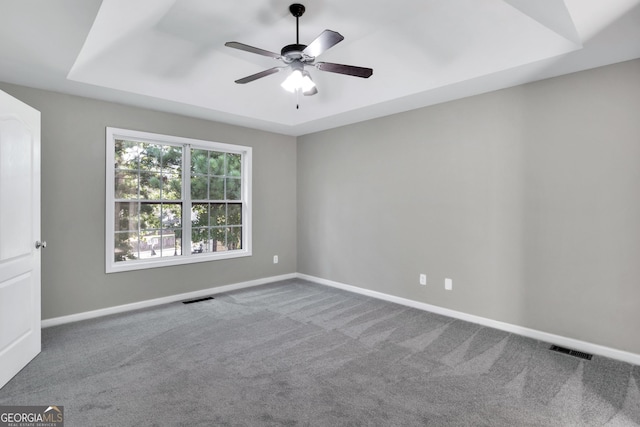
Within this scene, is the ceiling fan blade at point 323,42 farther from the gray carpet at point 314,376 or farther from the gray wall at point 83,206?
the gray wall at point 83,206

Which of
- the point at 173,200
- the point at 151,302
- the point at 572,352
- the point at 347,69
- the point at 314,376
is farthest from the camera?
the point at 173,200

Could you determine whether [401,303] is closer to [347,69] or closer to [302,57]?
[347,69]

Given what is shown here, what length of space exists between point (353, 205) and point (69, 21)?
3604 mm

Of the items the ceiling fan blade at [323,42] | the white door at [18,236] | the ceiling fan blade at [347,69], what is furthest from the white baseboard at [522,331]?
the white door at [18,236]

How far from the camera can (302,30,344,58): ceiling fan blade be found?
83.9 inches

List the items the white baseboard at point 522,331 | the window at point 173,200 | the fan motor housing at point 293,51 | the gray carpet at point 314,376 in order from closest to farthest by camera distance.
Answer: the gray carpet at point 314,376 → the fan motor housing at point 293,51 → the white baseboard at point 522,331 → the window at point 173,200

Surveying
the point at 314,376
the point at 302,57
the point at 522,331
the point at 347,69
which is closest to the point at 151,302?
the point at 314,376

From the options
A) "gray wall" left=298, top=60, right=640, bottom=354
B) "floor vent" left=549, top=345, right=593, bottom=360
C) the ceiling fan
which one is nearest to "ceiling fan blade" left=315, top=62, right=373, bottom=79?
the ceiling fan

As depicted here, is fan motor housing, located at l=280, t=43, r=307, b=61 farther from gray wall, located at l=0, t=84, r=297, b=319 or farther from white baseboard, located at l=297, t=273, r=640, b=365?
white baseboard, located at l=297, t=273, r=640, b=365

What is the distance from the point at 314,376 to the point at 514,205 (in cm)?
254

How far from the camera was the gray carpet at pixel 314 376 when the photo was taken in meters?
2.05

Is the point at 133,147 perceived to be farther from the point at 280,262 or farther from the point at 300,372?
the point at 300,372

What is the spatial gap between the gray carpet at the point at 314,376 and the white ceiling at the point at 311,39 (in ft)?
8.14

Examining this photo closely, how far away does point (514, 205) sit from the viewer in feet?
11.0
